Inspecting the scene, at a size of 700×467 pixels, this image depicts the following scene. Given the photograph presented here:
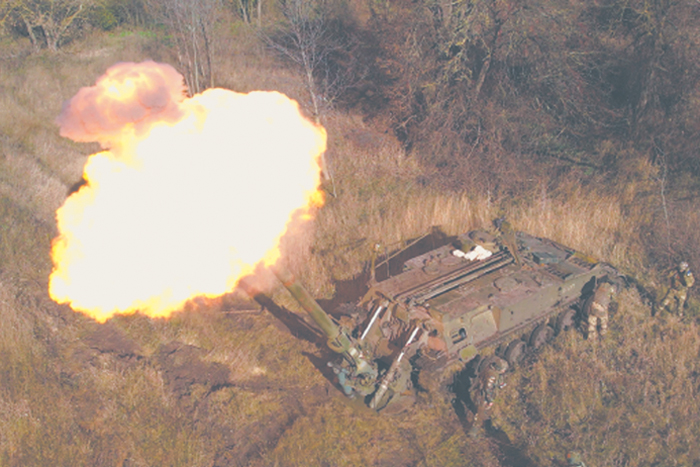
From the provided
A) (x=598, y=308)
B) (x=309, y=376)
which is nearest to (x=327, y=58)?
(x=309, y=376)

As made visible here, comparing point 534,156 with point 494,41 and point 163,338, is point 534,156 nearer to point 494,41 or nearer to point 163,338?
point 494,41

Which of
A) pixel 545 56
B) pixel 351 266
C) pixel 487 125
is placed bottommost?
pixel 351 266

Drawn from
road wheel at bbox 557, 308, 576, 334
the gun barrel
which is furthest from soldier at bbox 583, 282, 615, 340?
the gun barrel

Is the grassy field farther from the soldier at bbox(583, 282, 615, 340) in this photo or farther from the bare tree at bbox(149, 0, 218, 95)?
the bare tree at bbox(149, 0, 218, 95)

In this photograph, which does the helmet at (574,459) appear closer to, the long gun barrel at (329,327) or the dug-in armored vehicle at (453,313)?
the dug-in armored vehicle at (453,313)

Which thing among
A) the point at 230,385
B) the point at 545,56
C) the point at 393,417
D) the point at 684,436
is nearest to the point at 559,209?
the point at 545,56

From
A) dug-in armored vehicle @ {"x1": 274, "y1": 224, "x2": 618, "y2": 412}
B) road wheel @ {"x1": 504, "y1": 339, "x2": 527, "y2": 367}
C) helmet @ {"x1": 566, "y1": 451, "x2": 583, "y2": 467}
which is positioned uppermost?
dug-in armored vehicle @ {"x1": 274, "y1": 224, "x2": 618, "y2": 412}

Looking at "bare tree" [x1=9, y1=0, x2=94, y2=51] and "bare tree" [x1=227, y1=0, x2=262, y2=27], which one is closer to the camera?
"bare tree" [x1=9, y1=0, x2=94, y2=51]
